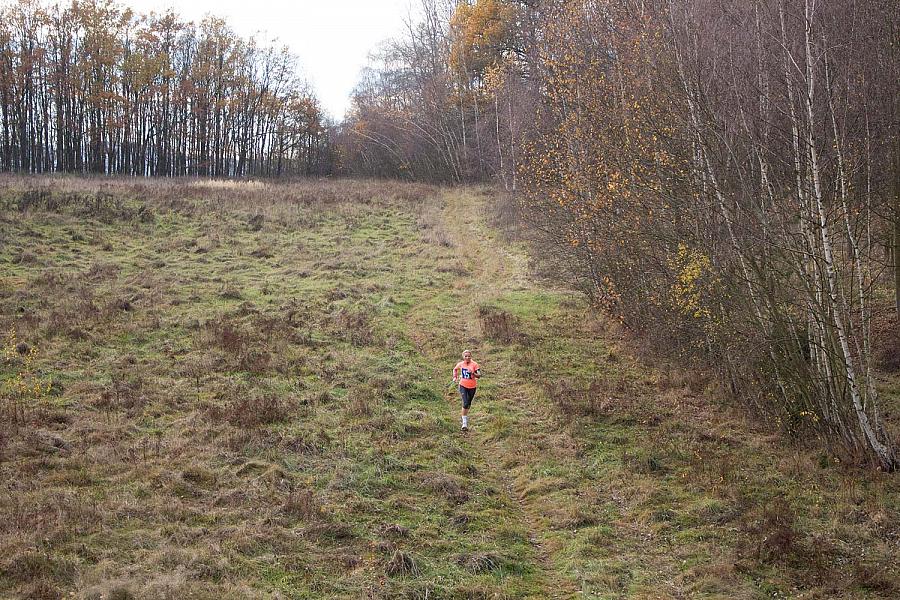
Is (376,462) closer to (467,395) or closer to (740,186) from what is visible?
(467,395)

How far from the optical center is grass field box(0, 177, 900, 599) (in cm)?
852

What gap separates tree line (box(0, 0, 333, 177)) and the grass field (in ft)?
108

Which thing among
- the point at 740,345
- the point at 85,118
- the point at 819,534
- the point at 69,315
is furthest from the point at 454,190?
the point at 819,534

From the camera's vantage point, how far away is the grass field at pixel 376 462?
28.0 feet

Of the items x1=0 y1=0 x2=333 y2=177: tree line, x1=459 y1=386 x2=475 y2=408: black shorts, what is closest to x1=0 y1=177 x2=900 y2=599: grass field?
x1=459 y1=386 x2=475 y2=408: black shorts

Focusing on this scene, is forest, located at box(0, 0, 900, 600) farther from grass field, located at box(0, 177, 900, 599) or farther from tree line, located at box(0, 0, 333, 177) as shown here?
tree line, located at box(0, 0, 333, 177)

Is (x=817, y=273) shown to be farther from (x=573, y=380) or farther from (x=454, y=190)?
(x=454, y=190)

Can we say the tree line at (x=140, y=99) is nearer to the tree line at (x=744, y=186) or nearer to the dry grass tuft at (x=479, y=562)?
the tree line at (x=744, y=186)

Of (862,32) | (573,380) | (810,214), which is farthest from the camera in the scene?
(573,380)

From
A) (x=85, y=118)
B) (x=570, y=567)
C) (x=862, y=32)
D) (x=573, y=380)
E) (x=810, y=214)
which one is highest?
(x=85, y=118)

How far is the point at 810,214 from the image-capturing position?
11.3m

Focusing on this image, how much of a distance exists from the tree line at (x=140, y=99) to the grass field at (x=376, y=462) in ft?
108

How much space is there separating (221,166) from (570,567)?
2362 inches

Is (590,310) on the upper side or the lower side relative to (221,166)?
lower
